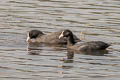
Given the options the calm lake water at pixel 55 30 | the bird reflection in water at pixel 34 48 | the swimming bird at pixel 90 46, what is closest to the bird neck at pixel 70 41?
the swimming bird at pixel 90 46

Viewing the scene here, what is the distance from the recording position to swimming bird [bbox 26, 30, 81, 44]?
2222cm

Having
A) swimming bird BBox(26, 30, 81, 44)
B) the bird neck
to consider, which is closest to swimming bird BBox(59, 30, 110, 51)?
the bird neck

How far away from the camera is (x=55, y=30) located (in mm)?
23453

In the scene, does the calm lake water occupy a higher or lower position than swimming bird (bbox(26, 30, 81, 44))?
higher

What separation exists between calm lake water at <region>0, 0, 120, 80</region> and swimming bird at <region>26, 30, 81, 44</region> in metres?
0.42

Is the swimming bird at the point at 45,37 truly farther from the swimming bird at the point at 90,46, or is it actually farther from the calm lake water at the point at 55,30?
the swimming bird at the point at 90,46

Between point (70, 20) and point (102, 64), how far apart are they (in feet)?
26.2

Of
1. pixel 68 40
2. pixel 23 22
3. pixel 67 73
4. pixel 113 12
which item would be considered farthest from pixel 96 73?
pixel 113 12

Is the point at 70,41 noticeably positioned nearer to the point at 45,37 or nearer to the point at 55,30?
the point at 45,37

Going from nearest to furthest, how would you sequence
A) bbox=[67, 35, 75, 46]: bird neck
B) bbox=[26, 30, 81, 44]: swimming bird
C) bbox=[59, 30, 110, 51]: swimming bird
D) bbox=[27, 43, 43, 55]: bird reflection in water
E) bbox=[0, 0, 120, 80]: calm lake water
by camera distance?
1. bbox=[0, 0, 120, 80]: calm lake water
2. bbox=[27, 43, 43, 55]: bird reflection in water
3. bbox=[59, 30, 110, 51]: swimming bird
4. bbox=[67, 35, 75, 46]: bird neck
5. bbox=[26, 30, 81, 44]: swimming bird

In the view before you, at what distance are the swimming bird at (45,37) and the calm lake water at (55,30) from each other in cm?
42

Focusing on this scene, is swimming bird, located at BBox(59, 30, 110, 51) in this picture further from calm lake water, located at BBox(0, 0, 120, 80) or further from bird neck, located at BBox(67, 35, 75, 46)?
calm lake water, located at BBox(0, 0, 120, 80)

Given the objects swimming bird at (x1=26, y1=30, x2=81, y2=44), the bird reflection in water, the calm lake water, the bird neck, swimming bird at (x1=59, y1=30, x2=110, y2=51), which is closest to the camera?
the calm lake water

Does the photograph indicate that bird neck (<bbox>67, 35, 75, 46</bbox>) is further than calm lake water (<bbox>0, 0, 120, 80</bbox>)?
Yes
